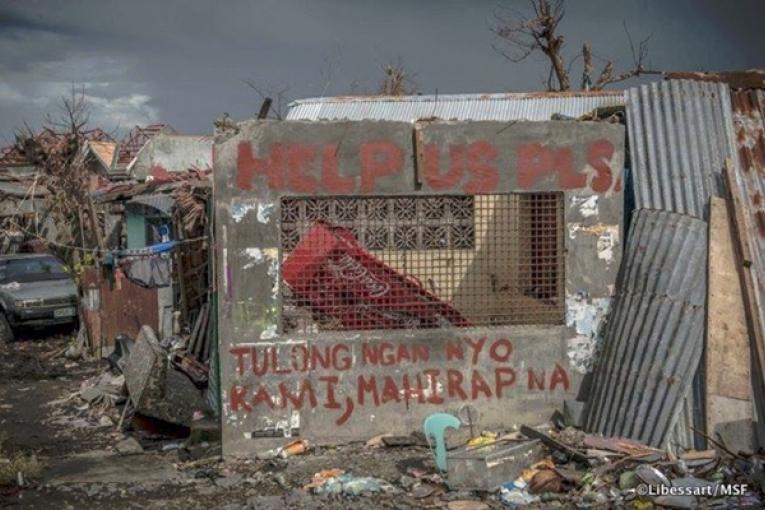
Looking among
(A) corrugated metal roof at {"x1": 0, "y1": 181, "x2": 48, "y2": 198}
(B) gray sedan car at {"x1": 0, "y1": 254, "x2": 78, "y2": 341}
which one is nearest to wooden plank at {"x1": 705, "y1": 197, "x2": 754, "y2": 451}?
(B) gray sedan car at {"x1": 0, "y1": 254, "x2": 78, "y2": 341}

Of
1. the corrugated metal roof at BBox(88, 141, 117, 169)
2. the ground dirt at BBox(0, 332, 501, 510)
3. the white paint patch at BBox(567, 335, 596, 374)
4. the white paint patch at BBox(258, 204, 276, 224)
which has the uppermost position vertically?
the corrugated metal roof at BBox(88, 141, 117, 169)

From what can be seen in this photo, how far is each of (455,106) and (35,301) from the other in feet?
30.2

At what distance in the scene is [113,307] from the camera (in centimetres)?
1441

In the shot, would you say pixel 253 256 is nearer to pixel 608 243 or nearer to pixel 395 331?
pixel 395 331

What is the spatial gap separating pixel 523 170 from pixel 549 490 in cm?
289

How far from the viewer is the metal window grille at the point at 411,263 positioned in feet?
26.2

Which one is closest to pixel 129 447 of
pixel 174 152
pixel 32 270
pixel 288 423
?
pixel 288 423

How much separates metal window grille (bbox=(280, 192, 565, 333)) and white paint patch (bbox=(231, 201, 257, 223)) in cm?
34

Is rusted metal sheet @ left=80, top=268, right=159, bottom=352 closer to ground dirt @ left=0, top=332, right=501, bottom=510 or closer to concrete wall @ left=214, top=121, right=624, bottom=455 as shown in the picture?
ground dirt @ left=0, top=332, right=501, bottom=510

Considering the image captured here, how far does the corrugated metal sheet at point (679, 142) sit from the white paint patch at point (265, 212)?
10.9 ft

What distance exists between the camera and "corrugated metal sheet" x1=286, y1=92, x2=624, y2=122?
17.4m

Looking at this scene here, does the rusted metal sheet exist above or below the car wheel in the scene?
above

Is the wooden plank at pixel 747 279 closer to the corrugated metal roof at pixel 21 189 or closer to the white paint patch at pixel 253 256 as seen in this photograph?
the white paint patch at pixel 253 256

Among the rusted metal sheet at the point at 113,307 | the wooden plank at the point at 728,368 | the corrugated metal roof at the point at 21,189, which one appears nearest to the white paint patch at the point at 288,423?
the wooden plank at the point at 728,368
